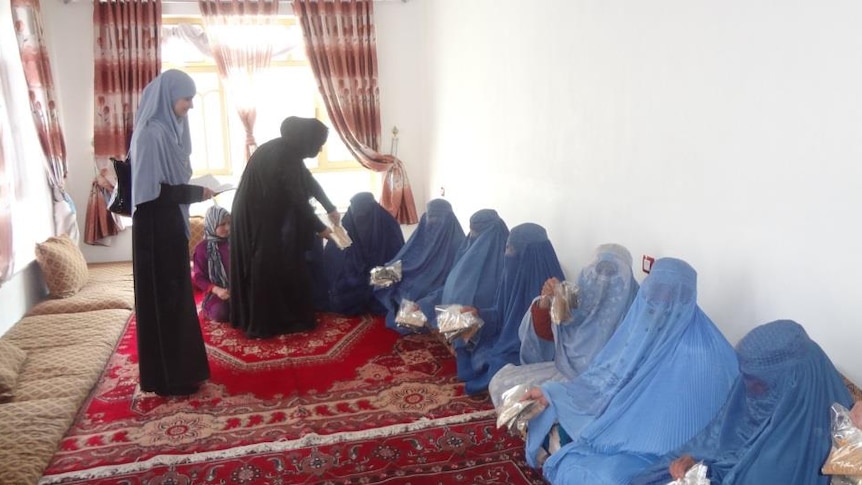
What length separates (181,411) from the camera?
2.81 meters

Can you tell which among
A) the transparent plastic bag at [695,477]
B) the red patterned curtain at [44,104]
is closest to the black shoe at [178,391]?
the transparent plastic bag at [695,477]

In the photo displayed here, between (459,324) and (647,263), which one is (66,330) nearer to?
(459,324)

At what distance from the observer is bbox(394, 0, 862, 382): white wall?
1.73 metres

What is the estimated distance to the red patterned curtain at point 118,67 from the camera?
496cm

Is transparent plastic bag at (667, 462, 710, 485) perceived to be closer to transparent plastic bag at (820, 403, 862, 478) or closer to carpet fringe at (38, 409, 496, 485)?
transparent plastic bag at (820, 403, 862, 478)

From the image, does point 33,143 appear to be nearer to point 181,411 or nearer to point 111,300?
point 111,300

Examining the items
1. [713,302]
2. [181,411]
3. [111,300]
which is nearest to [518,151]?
[713,302]

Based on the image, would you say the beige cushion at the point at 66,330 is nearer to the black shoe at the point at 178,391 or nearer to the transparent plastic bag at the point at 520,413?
the black shoe at the point at 178,391

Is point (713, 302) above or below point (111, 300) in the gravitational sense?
above

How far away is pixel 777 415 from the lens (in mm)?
1512

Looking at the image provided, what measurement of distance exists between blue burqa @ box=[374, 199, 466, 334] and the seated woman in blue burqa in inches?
11.6

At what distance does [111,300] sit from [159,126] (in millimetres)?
2006

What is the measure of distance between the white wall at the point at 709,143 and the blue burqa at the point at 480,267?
35 centimetres

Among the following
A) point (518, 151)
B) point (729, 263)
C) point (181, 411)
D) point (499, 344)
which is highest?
point (518, 151)
